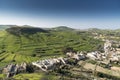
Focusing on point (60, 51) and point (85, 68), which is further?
point (60, 51)

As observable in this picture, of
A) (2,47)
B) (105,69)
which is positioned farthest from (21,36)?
(105,69)

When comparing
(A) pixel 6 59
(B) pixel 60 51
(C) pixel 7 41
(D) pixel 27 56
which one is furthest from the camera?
(C) pixel 7 41

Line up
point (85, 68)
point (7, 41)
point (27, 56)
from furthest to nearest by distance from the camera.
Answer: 1. point (7, 41)
2. point (27, 56)
3. point (85, 68)

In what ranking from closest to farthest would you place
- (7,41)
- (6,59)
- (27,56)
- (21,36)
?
1. (6,59)
2. (27,56)
3. (7,41)
4. (21,36)

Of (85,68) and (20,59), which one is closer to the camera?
(85,68)

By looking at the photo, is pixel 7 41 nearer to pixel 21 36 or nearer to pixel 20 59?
pixel 21 36

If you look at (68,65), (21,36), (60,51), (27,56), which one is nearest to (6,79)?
(68,65)

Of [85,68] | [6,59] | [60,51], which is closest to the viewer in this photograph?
[85,68]

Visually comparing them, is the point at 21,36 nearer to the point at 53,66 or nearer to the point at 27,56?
the point at 27,56
